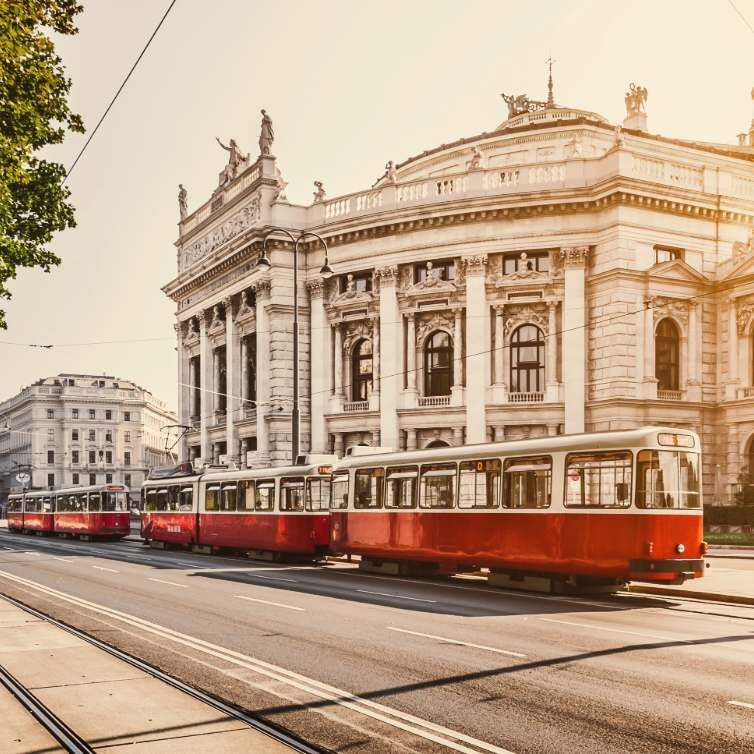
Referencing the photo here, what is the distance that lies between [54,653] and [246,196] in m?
48.1

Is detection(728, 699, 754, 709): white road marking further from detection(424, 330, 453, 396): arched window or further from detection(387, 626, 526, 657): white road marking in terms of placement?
detection(424, 330, 453, 396): arched window

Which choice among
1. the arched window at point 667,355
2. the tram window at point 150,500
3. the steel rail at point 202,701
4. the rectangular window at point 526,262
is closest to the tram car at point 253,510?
the tram window at point 150,500

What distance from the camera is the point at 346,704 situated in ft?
31.3

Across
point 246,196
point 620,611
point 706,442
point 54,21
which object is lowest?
point 620,611

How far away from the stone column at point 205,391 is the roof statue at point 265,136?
43.0ft

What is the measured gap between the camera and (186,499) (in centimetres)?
3928

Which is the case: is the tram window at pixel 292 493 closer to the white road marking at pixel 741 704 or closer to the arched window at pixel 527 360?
the arched window at pixel 527 360

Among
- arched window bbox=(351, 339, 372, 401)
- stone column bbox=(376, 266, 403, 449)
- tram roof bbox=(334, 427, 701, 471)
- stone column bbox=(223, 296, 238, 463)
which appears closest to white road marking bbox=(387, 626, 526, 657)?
tram roof bbox=(334, 427, 701, 471)

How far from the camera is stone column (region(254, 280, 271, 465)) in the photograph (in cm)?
5450

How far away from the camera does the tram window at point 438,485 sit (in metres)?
23.4

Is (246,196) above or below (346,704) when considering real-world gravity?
above

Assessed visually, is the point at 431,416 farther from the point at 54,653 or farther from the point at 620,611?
the point at 54,653

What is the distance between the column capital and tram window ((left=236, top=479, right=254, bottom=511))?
19857mm

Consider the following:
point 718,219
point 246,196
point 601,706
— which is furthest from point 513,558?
point 246,196
